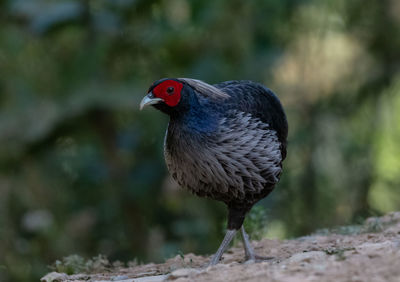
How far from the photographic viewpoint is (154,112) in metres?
10.1

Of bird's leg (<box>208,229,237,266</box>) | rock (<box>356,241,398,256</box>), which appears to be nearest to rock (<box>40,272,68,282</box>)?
bird's leg (<box>208,229,237,266</box>)

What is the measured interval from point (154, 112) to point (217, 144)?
5.25m

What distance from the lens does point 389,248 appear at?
13.6ft

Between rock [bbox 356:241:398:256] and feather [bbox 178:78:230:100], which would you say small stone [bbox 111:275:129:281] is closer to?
feather [bbox 178:78:230:100]

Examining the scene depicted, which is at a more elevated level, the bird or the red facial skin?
the red facial skin

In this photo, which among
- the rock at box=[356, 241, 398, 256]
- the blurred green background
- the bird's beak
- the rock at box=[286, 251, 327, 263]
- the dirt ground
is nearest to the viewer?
the dirt ground

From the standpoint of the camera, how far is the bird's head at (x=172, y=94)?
194 inches

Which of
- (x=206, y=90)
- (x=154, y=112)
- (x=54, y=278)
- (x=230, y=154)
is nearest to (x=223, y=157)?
(x=230, y=154)

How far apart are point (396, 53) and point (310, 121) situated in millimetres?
2022

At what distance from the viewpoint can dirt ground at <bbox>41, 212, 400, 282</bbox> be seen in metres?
3.73

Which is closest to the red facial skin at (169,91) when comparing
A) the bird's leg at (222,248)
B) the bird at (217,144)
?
the bird at (217,144)

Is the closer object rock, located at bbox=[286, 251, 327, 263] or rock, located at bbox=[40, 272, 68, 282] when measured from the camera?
rock, located at bbox=[286, 251, 327, 263]

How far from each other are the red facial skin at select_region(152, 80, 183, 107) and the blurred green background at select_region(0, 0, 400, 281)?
12.2ft

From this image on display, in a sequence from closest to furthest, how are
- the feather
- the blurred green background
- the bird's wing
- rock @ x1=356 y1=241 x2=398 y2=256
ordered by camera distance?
1. rock @ x1=356 y1=241 x2=398 y2=256
2. the feather
3. the bird's wing
4. the blurred green background
